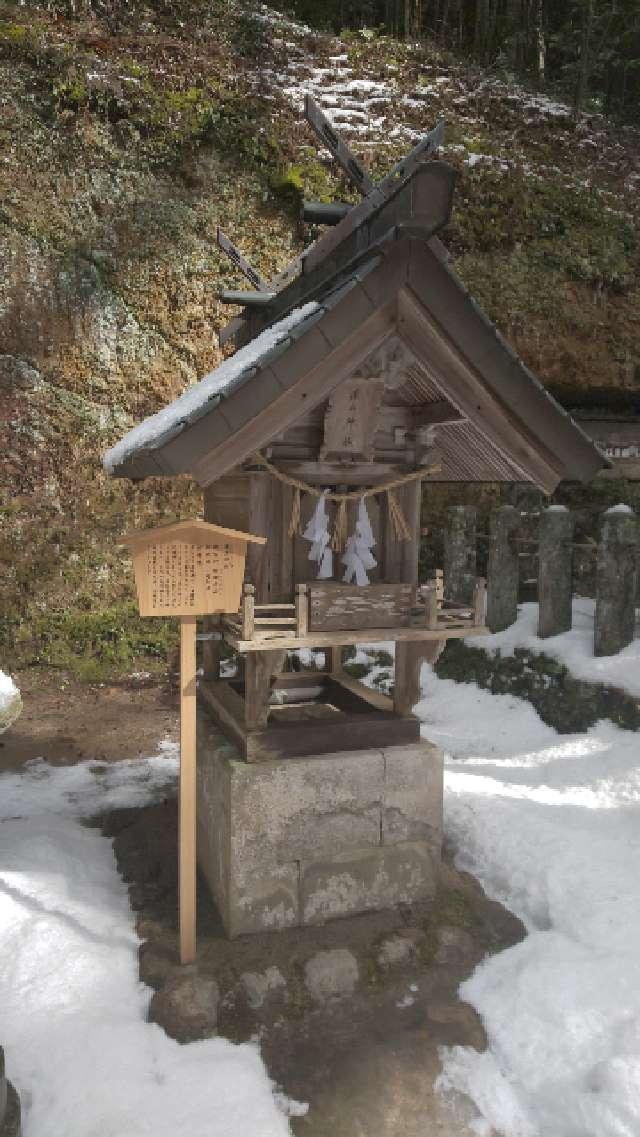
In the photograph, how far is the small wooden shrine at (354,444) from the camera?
4.06 meters

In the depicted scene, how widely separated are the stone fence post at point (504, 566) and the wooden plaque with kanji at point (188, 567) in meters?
6.14

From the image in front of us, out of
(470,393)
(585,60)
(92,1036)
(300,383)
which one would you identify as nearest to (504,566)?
(470,393)

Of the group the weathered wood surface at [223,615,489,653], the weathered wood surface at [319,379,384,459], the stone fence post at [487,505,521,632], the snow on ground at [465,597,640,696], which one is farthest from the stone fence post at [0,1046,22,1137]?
the stone fence post at [487,505,521,632]

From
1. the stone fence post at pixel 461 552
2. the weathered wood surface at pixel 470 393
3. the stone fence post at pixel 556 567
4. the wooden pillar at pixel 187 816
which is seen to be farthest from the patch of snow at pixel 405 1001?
the stone fence post at pixel 461 552

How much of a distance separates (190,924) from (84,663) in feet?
25.1

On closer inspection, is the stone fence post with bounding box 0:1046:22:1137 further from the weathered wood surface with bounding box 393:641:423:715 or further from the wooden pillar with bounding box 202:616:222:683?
the wooden pillar with bounding box 202:616:222:683

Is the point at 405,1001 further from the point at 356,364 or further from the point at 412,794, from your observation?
the point at 356,364

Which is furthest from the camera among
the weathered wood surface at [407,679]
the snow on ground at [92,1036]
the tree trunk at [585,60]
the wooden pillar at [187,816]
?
the tree trunk at [585,60]

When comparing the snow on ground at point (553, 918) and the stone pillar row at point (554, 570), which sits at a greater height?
the stone pillar row at point (554, 570)

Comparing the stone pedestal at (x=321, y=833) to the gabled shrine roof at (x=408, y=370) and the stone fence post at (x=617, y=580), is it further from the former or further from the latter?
the stone fence post at (x=617, y=580)

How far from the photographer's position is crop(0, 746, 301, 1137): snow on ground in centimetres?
354

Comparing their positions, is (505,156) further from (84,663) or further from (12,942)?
(12,942)

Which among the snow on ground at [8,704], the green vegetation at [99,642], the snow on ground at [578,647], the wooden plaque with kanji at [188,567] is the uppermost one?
the wooden plaque with kanji at [188,567]

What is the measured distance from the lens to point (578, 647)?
8.54 meters
